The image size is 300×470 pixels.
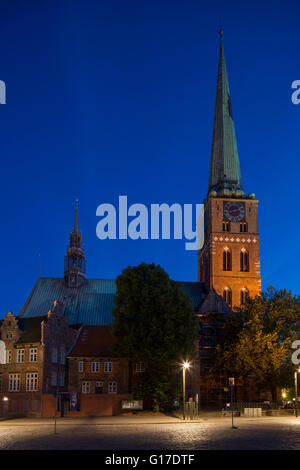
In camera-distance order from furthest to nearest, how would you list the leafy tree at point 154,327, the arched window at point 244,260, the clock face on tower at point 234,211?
the clock face on tower at point 234,211
the arched window at point 244,260
the leafy tree at point 154,327

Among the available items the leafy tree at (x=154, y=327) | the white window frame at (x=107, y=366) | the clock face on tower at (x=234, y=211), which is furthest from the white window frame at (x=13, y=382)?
the clock face on tower at (x=234, y=211)

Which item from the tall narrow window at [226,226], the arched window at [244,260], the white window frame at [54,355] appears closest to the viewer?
the white window frame at [54,355]

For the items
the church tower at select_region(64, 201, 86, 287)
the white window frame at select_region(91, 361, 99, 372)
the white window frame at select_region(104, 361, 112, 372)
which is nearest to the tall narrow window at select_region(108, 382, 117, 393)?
the white window frame at select_region(104, 361, 112, 372)

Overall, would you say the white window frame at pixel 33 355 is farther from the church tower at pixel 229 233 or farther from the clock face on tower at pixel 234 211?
the clock face on tower at pixel 234 211

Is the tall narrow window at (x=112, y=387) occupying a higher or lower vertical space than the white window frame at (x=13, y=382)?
lower

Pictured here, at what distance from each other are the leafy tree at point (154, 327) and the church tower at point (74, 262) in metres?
24.1

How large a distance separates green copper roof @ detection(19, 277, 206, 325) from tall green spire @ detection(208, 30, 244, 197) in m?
17.1

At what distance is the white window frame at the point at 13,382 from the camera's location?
194 feet

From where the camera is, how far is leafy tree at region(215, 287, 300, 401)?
56719mm

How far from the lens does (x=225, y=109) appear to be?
301ft

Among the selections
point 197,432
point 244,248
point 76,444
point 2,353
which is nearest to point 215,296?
point 244,248

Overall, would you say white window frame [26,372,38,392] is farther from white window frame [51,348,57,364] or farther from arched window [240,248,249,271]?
arched window [240,248,249,271]

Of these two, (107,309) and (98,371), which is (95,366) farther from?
(107,309)

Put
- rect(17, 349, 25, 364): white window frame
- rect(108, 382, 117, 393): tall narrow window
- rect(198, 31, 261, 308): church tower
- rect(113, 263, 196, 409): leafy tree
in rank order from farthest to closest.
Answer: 1. rect(198, 31, 261, 308): church tower
2. rect(108, 382, 117, 393): tall narrow window
3. rect(17, 349, 25, 364): white window frame
4. rect(113, 263, 196, 409): leafy tree
